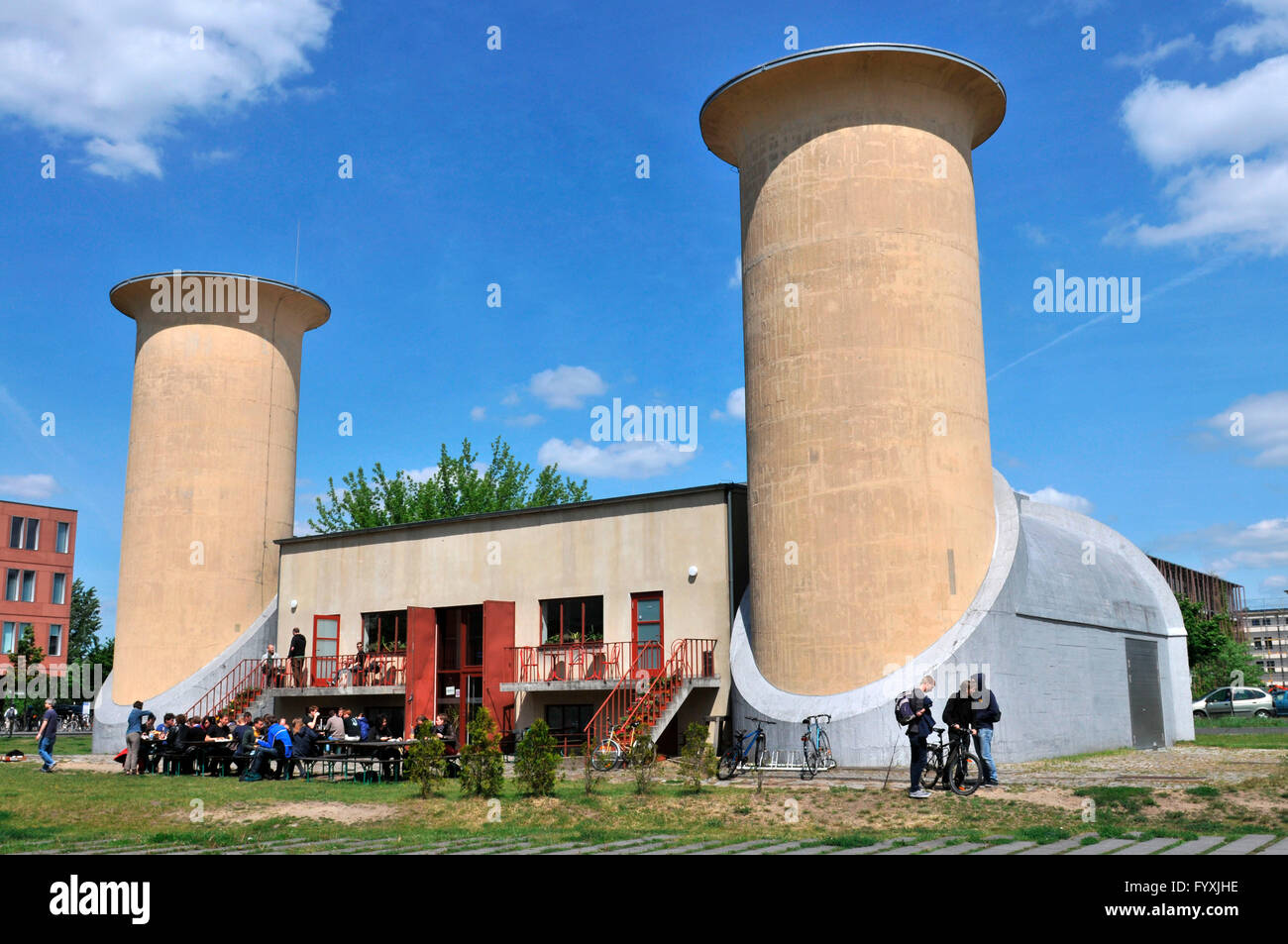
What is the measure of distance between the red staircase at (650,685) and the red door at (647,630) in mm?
23

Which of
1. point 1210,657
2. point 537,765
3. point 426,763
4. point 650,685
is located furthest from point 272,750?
point 1210,657

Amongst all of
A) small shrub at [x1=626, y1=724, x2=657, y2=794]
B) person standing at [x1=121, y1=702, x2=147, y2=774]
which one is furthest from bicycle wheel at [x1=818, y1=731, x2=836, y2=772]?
person standing at [x1=121, y1=702, x2=147, y2=774]

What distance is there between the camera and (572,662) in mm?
26859

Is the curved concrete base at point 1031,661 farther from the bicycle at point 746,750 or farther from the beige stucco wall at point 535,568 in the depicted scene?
the beige stucco wall at point 535,568

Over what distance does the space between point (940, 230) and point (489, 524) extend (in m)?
13.5

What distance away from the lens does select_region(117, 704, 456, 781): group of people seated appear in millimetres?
20062

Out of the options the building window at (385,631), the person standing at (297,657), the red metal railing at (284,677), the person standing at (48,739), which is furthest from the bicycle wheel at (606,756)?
the person standing at (297,657)

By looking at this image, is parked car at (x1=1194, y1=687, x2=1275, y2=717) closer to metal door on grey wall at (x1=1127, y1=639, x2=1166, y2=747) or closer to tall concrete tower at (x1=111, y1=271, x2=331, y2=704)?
metal door on grey wall at (x1=1127, y1=639, x2=1166, y2=747)

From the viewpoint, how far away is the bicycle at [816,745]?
19.5m

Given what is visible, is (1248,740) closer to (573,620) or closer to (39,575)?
(573,620)

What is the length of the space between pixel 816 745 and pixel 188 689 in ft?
64.8
